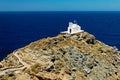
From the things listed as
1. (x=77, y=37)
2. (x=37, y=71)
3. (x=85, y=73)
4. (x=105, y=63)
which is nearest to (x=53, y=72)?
(x=37, y=71)

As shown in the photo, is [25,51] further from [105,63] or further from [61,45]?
[105,63]

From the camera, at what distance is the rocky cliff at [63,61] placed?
57781mm

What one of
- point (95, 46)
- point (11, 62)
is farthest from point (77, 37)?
point (11, 62)

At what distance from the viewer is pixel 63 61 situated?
68.8 metres

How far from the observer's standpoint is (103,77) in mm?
74688

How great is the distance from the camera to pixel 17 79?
54.0 metres

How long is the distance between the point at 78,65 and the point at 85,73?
2.64 meters

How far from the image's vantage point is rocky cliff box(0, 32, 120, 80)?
5778 centimetres

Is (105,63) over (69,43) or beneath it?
beneath

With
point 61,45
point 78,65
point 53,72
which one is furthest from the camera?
point 61,45

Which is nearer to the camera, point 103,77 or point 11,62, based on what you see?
point 11,62

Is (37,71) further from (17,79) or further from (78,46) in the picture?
(78,46)

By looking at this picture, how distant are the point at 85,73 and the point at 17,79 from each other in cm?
2219

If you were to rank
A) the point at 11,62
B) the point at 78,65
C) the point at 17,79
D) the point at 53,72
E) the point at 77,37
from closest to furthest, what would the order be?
the point at 17,79 → the point at 53,72 → the point at 11,62 → the point at 78,65 → the point at 77,37
